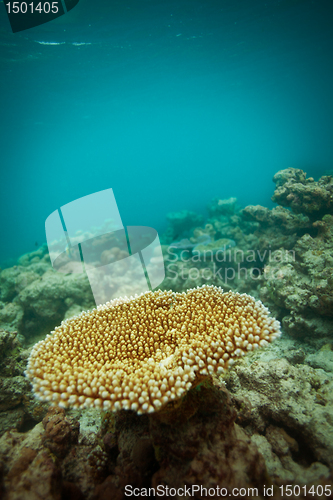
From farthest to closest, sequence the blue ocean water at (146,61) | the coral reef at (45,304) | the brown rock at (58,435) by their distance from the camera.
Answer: the blue ocean water at (146,61), the coral reef at (45,304), the brown rock at (58,435)

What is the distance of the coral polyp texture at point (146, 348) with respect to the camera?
6.70 ft

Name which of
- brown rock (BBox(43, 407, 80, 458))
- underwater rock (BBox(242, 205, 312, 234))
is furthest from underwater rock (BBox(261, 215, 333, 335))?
brown rock (BBox(43, 407, 80, 458))

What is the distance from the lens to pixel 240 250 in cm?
1020

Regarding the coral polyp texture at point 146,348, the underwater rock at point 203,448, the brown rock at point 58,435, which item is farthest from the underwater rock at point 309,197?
the brown rock at point 58,435

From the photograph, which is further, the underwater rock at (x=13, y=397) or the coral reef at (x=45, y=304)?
the coral reef at (x=45, y=304)

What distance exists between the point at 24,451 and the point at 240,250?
9.60m

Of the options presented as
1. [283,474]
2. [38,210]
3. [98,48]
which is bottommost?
[38,210]

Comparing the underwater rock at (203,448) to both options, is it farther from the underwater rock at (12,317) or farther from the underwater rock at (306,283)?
the underwater rock at (12,317)

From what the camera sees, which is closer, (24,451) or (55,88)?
(24,451)

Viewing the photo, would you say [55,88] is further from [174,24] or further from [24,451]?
[24,451]

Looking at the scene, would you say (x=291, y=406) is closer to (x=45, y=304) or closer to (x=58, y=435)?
(x=58, y=435)

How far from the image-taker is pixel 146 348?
8.41ft

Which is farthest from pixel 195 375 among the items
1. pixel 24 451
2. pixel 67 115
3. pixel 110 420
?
pixel 67 115

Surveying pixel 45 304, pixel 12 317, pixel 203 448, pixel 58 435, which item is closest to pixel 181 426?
pixel 203 448
